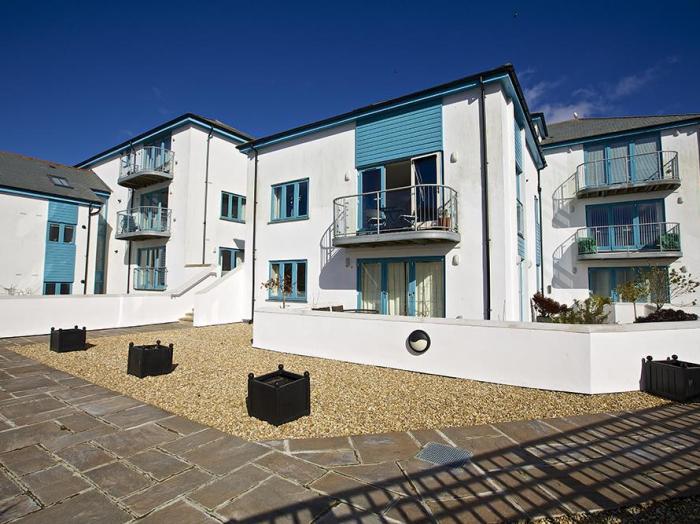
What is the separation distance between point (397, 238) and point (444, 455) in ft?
20.3

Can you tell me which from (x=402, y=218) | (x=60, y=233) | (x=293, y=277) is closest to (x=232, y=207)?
(x=293, y=277)

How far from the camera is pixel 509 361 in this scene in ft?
18.8

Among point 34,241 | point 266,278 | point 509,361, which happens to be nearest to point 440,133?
point 509,361

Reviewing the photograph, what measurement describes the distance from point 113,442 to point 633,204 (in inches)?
715

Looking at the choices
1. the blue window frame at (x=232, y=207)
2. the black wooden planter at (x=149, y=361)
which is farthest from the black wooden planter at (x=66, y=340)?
the blue window frame at (x=232, y=207)

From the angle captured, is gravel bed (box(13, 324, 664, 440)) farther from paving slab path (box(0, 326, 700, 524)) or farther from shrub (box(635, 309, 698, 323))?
shrub (box(635, 309, 698, 323))

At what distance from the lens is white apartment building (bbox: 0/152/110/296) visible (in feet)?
55.3

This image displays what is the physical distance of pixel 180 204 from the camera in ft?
53.5

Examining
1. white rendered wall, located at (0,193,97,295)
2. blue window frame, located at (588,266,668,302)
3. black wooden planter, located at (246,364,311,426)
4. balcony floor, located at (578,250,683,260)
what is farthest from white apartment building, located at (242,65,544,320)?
white rendered wall, located at (0,193,97,295)

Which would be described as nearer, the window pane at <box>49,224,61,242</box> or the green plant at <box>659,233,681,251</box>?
the green plant at <box>659,233,681,251</box>

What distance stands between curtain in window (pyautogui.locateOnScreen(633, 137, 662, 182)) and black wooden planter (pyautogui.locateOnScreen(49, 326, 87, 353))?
62.1ft

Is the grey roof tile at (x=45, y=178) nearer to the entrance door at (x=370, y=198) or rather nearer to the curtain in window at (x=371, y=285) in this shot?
the entrance door at (x=370, y=198)

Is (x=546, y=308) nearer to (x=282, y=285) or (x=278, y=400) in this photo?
(x=282, y=285)

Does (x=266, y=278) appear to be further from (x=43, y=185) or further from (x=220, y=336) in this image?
(x=43, y=185)
